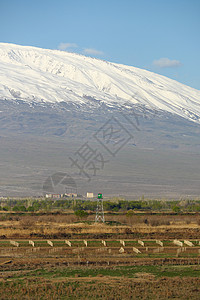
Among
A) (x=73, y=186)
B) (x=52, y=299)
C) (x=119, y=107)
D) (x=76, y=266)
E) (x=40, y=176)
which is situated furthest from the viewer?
(x=119, y=107)

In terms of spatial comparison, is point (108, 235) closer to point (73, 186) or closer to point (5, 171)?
point (73, 186)

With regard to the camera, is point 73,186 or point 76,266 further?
point 73,186

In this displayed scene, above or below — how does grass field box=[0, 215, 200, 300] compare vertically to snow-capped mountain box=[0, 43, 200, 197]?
below

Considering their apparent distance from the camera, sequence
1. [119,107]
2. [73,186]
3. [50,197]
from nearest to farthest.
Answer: [50,197]
[73,186]
[119,107]

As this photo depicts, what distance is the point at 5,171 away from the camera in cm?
10994

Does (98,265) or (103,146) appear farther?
(103,146)

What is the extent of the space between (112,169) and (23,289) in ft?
322

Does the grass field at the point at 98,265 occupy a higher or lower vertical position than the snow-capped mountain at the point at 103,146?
lower

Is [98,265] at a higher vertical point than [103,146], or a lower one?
lower

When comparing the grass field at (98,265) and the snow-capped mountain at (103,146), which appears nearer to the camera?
the grass field at (98,265)

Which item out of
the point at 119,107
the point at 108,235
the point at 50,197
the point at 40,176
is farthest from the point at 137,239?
the point at 119,107

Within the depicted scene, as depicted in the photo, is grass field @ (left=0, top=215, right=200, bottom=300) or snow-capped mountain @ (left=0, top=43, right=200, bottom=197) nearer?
grass field @ (left=0, top=215, right=200, bottom=300)

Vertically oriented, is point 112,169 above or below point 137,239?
above

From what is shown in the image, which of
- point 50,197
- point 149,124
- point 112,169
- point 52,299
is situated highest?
point 149,124
